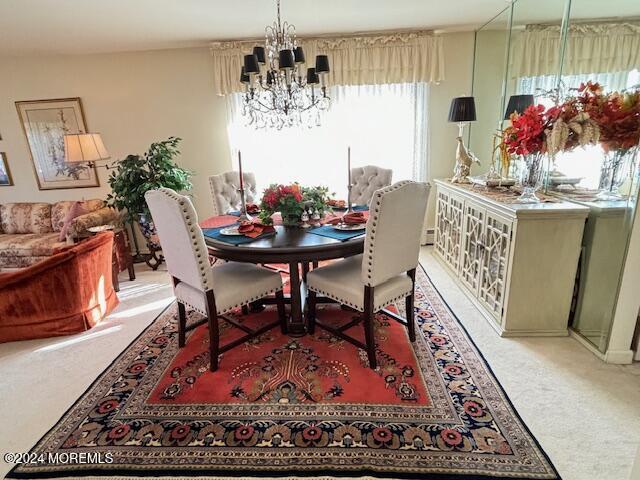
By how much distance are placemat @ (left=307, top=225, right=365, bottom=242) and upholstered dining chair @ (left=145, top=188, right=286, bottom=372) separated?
0.40m

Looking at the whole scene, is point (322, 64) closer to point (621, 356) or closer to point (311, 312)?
point (311, 312)

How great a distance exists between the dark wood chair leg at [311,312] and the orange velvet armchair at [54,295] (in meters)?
1.69

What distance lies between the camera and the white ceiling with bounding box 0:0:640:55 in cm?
269

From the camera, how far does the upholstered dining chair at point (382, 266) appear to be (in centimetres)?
179

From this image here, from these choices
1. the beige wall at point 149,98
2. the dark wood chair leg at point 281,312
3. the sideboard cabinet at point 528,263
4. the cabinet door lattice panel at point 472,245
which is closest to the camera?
the sideboard cabinet at point 528,263

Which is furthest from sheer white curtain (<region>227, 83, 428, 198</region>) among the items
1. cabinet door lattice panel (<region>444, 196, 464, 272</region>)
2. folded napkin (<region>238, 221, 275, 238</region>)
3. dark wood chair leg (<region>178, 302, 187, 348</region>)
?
dark wood chair leg (<region>178, 302, 187, 348</region>)

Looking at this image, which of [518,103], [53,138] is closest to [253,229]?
[518,103]

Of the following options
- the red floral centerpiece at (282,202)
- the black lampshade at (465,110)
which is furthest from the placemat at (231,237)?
the black lampshade at (465,110)

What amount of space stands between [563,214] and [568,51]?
1195 millimetres

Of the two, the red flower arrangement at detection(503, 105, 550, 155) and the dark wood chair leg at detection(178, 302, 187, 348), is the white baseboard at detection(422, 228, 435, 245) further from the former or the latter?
the dark wood chair leg at detection(178, 302, 187, 348)

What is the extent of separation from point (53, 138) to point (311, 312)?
13.8 ft

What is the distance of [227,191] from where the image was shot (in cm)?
333

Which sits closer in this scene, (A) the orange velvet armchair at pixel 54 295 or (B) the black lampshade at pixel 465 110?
(A) the orange velvet armchair at pixel 54 295

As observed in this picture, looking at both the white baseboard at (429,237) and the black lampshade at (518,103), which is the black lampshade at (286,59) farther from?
the white baseboard at (429,237)
